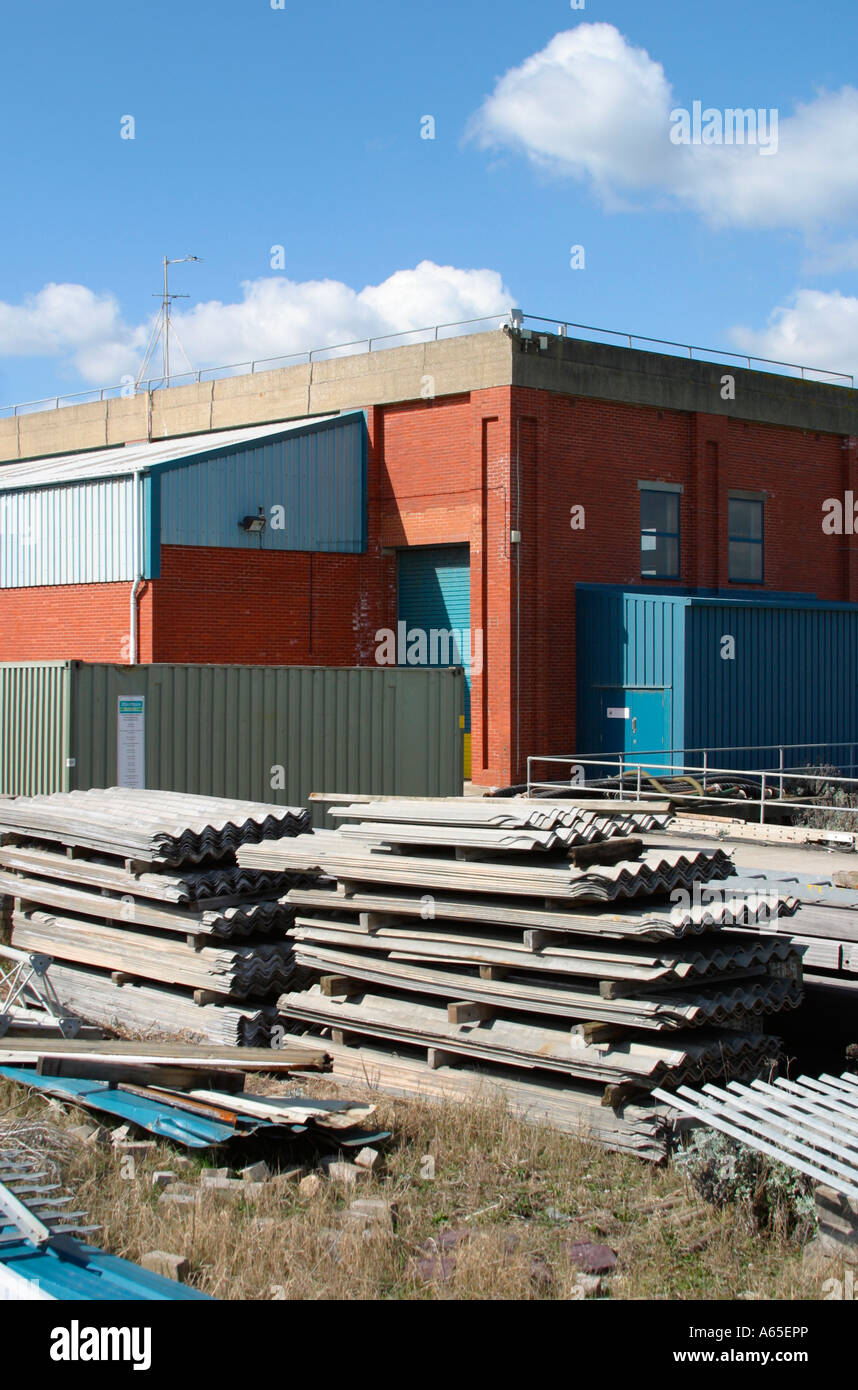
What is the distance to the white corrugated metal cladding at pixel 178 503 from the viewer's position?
22672 mm

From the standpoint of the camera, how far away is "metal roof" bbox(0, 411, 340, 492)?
2305 centimetres

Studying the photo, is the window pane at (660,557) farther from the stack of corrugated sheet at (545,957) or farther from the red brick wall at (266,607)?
the stack of corrugated sheet at (545,957)

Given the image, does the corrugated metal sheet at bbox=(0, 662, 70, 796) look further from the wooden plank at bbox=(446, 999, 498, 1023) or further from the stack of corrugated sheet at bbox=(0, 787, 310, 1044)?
the wooden plank at bbox=(446, 999, 498, 1023)

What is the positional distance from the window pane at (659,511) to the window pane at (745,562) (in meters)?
1.74

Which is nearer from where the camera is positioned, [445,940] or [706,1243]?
[706,1243]

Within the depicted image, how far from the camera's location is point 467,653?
25.2 meters

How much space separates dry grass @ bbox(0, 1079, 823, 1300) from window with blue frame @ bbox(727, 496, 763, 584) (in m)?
21.4

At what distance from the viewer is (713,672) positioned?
2294 cm

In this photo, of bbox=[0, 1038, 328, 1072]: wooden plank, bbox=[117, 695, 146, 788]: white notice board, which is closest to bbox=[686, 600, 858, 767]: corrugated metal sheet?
bbox=[117, 695, 146, 788]: white notice board

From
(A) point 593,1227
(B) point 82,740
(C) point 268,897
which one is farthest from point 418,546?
(A) point 593,1227

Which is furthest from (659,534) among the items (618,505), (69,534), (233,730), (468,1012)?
(468,1012)

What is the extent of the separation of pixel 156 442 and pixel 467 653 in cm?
1120

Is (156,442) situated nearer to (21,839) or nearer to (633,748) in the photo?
(633,748)

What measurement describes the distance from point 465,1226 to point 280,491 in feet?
64.1
